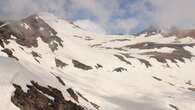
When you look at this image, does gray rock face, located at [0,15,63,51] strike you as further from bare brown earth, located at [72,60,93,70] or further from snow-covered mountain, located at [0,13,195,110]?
bare brown earth, located at [72,60,93,70]

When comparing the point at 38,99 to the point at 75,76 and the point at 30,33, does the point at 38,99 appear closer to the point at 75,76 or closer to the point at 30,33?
the point at 75,76

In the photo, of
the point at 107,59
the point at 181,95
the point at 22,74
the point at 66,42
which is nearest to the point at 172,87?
the point at 181,95

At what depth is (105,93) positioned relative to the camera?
74.4 m

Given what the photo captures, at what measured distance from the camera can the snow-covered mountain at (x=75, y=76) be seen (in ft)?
111

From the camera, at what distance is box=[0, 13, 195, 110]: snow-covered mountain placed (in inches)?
1326

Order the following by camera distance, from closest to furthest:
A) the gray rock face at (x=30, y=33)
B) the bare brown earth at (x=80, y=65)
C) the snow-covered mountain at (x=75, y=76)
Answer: the snow-covered mountain at (x=75, y=76), the gray rock face at (x=30, y=33), the bare brown earth at (x=80, y=65)

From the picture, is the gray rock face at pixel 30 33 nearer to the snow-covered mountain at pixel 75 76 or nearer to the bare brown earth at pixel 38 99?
the snow-covered mountain at pixel 75 76

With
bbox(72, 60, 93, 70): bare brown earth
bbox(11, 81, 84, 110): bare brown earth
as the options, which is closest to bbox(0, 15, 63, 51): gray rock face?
bbox(72, 60, 93, 70): bare brown earth

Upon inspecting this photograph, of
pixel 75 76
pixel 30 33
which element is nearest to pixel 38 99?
pixel 75 76

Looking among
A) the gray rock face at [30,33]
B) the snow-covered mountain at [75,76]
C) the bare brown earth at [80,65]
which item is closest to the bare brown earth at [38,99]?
the snow-covered mountain at [75,76]

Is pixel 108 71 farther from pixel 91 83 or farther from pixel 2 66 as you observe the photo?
pixel 2 66

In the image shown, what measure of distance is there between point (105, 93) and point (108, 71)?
32415 mm

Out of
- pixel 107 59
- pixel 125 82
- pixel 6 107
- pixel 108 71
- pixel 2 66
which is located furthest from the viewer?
pixel 107 59

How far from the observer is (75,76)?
85688 millimetres
